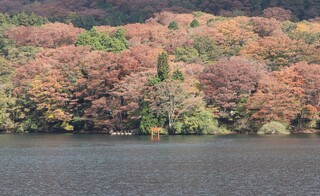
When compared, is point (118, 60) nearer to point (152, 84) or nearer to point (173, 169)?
point (152, 84)

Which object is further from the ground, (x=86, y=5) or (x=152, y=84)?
(x=86, y=5)

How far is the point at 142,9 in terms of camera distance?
540ft

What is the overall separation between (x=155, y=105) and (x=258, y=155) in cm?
2751

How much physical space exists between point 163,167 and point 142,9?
12071cm

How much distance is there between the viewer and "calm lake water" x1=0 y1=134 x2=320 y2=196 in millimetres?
37656

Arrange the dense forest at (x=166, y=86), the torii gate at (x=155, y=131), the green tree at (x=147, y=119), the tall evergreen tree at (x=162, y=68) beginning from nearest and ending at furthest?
the torii gate at (x=155, y=131)
the green tree at (x=147, y=119)
the dense forest at (x=166, y=86)
the tall evergreen tree at (x=162, y=68)

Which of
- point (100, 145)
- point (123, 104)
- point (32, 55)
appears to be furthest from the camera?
point (32, 55)

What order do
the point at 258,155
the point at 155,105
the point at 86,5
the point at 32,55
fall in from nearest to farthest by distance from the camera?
A: the point at 258,155 < the point at 155,105 < the point at 32,55 < the point at 86,5

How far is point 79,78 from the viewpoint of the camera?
294ft

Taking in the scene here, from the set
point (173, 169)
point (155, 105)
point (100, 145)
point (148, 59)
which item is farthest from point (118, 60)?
point (173, 169)

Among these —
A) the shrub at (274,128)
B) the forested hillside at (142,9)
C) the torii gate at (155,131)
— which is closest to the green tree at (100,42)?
the torii gate at (155,131)

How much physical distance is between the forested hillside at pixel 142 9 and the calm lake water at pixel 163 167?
3202 inches

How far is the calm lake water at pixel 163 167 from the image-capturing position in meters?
37.7

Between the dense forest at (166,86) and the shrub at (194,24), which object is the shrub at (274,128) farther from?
the shrub at (194,24)
